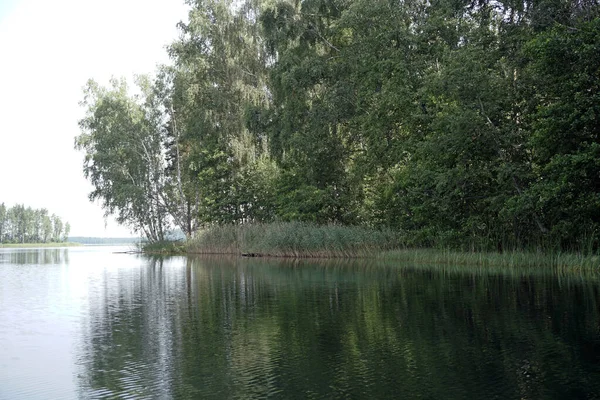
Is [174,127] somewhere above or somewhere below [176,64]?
below

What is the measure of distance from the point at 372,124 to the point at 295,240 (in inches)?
289

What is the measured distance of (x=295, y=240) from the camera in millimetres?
31438

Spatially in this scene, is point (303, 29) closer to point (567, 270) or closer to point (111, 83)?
point (567, 270)

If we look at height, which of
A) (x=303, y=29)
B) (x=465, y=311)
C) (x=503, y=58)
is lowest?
(x=465, y=311)

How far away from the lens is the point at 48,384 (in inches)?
238

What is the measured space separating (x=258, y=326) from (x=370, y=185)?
2641 cm

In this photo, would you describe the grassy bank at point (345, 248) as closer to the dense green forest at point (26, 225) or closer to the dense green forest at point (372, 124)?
the dense green forest at point (372, 124)

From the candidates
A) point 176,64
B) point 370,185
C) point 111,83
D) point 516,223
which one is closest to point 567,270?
point 516,223

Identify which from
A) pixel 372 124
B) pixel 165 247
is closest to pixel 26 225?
pixel 165 247

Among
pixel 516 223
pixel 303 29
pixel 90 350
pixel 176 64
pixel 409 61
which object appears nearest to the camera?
pixel 90 350

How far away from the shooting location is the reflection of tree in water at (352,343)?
5.63 meters

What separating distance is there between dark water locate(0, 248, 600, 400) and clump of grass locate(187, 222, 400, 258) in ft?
44.4

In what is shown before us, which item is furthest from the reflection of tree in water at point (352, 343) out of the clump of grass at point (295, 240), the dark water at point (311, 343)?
the clump of grass at point (295, 240)

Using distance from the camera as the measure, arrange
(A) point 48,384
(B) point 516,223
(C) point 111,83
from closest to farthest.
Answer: (A) point 48,384 < (B) point 516,223 < (C) point 111,83
